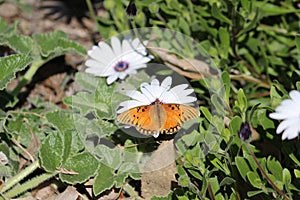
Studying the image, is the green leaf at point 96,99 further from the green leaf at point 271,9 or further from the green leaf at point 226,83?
the green leaf at point 271,9

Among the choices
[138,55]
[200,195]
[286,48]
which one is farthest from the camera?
[286,48]

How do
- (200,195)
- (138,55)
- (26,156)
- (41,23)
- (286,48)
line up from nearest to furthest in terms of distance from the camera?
(200,195) < (26,156) < (138,55) < (286,48) < (41,23)

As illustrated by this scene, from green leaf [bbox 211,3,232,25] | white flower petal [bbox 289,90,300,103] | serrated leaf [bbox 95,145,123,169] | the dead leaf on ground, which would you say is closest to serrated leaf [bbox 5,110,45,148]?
serrated leaf [bbox 95,145,123,169]

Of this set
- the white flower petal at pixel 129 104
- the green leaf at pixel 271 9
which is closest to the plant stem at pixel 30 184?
the white flower petal at pixel 129 104

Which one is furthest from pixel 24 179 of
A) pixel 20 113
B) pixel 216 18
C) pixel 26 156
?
pixel 216 18

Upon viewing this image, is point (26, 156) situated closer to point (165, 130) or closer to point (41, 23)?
point (165, 130)
